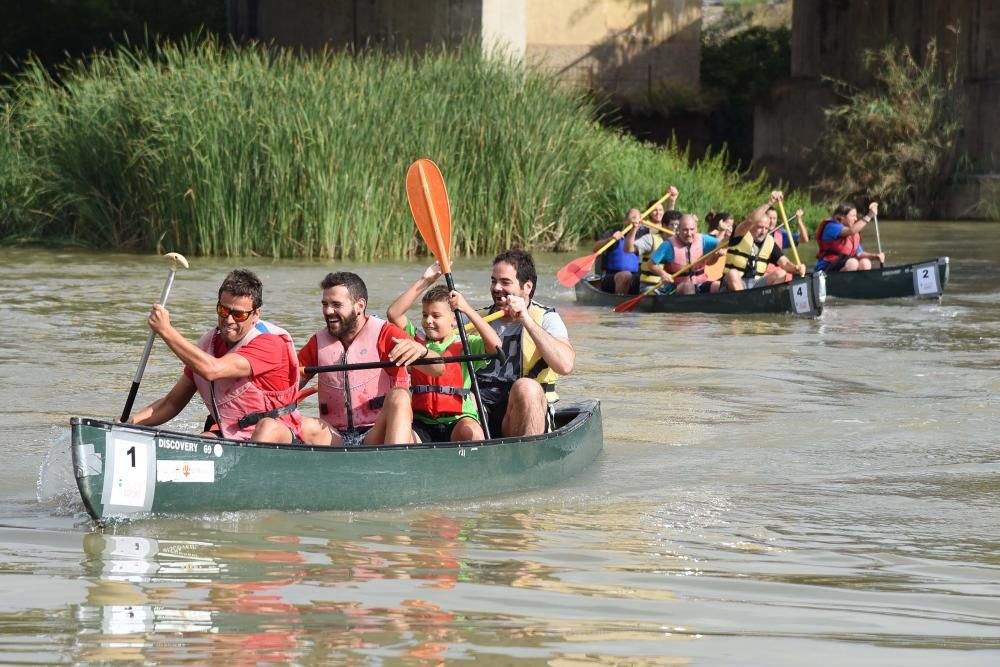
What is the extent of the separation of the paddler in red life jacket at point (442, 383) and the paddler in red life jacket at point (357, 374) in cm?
11

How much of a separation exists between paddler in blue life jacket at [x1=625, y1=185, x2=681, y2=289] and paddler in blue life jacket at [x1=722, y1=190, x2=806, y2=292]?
1.96 feet

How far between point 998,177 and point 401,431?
21972 mm

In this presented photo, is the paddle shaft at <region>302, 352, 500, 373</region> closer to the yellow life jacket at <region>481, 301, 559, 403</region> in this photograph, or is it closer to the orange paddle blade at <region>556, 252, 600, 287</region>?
the yellow life jacket at <region>481, 301, 559, 403</region>

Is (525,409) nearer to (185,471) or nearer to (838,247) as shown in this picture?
(185,471)

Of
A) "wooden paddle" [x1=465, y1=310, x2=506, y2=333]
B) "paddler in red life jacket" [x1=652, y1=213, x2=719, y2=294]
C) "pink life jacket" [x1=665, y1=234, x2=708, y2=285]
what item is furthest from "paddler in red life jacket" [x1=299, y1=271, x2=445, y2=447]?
"pink life jacket" [x1=665, y1=234, x2=708, y2=285]

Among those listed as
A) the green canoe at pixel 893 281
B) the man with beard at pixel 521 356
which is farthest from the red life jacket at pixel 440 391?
the green canoe at pixel 893 281

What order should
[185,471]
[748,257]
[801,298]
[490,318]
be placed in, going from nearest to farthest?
[185,471] → [490,318] → [801,298] → [748,257]

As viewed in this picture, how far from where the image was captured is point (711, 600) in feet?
16.5

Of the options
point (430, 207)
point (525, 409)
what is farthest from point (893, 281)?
point (525, 409)

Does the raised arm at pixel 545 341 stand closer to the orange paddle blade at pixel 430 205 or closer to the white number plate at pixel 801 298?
the orange paddle blade at pixel 430 205

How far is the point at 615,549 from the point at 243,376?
5.24 ft

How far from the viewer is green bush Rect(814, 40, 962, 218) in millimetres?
27062

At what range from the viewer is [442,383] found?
7.26 metres

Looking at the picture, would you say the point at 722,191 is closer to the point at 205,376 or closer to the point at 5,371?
the point at 5,371
